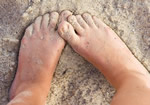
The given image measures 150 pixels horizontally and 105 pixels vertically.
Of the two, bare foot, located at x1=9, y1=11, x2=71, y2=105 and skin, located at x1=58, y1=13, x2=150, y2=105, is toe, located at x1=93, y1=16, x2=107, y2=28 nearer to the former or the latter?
skin, located at x1=58, y1=13, x2=150, y2=105

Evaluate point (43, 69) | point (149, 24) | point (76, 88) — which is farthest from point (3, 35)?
point (149, 24)

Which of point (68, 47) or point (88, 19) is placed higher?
point (88, 19)

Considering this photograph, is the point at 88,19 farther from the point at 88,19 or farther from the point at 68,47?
the point at 68,47

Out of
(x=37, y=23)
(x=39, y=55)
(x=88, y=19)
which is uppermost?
(x=88, y=19)

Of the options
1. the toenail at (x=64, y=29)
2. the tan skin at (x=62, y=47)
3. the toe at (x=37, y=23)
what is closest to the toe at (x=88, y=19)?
the tan skin at (x=62, y=47)

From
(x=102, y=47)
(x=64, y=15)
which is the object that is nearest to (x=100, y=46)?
(x=102, y=47)

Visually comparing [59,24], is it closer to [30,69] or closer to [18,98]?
[30,69]
